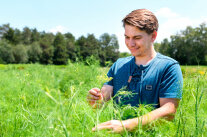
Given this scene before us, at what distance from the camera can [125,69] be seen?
191cm

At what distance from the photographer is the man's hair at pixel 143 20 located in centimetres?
165

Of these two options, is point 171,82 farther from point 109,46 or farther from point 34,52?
point 34,52

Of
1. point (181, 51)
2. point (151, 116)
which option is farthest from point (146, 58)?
point (181, 51)

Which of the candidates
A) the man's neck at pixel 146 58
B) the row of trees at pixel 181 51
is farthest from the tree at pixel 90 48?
the man's neck at pixel 146 58

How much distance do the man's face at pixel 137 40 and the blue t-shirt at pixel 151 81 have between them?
149mm

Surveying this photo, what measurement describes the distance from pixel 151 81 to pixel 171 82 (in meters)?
0.19

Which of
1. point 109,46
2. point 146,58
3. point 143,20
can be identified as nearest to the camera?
point 143,20

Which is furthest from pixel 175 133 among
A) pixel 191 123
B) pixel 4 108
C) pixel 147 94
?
pixel 4 108

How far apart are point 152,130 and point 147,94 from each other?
1.86 feet

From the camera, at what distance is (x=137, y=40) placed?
1.69m

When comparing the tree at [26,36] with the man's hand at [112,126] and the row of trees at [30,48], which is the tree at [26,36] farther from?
the man's hand at [112,126]

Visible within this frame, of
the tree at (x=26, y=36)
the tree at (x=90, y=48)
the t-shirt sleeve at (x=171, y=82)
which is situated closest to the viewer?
the t-shirt sleeve at (x=171, y=82)

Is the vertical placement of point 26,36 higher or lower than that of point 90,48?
higher

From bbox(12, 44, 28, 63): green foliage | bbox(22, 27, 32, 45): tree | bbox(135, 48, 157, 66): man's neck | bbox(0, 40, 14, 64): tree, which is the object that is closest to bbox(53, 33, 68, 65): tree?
bbox(12, 44, 28, 63): green foliage
